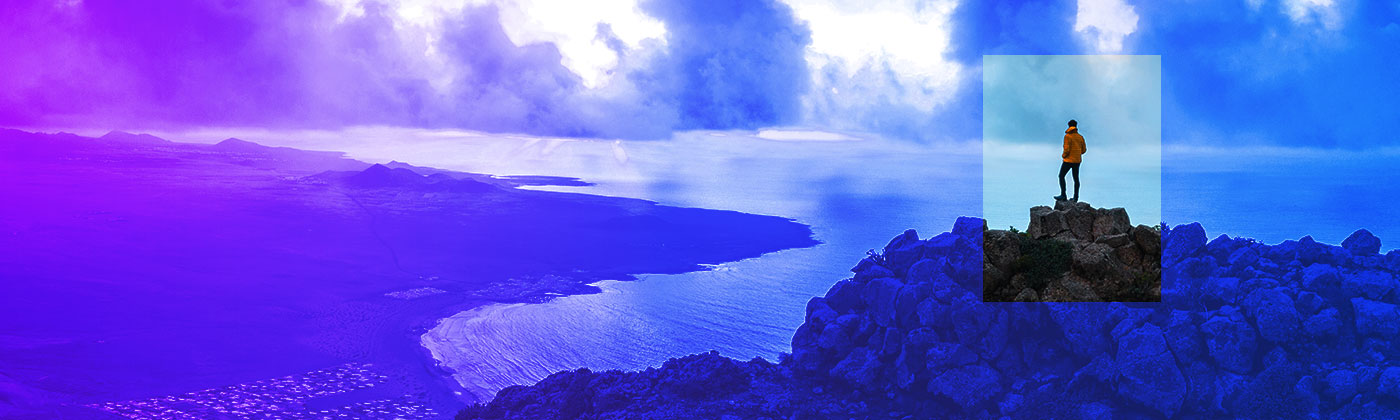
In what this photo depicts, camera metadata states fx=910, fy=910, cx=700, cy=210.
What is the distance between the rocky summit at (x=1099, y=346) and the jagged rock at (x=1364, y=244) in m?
0.03

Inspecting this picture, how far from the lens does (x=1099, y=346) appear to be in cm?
1772

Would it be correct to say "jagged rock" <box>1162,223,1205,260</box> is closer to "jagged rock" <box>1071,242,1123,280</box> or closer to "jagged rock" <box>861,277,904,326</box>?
"jagged rock" <box>1071,242,1123,280</box>

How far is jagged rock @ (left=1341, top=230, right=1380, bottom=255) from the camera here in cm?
1870

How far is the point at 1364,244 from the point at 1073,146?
356 inches

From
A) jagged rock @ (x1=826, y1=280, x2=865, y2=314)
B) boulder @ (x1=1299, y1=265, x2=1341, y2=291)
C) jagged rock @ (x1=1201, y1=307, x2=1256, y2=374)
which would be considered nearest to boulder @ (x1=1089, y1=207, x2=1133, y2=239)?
jagged rock @ (x1=1201, y1=307, x2=1256, y2=374)

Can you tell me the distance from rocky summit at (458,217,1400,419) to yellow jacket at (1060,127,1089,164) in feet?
5.25

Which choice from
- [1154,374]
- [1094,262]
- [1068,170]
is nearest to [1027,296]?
[1094,262]

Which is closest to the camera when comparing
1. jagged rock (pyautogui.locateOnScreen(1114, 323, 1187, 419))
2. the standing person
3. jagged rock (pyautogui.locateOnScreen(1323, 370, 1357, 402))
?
the standing person

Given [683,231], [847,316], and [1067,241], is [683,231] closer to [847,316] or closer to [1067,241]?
[847,316]

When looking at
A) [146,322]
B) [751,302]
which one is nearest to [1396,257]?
[751,302]

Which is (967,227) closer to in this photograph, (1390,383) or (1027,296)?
(1027,296)

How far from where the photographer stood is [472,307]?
160 feet

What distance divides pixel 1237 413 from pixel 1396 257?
519cm

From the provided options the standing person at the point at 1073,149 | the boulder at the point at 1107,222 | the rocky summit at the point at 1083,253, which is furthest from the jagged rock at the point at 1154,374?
the standing person at the point at 1073,149
